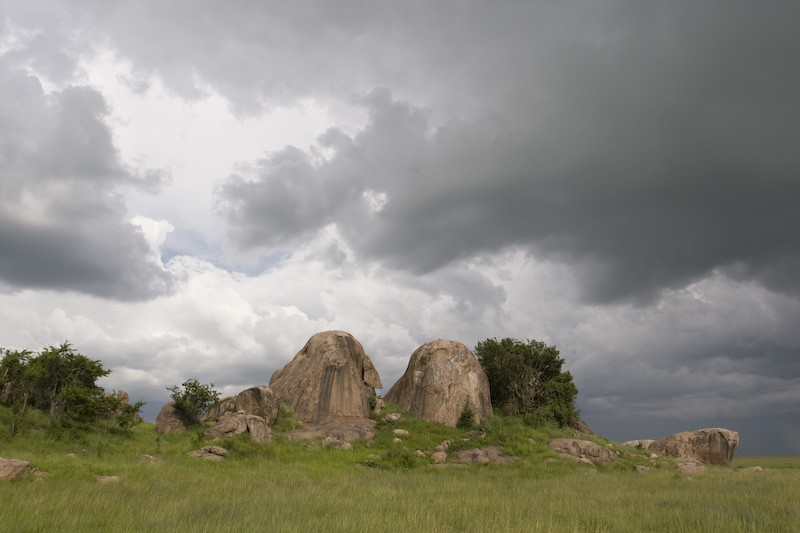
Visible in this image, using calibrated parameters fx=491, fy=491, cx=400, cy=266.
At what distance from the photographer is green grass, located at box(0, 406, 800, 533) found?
511 inches

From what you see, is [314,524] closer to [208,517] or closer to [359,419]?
[208,517]

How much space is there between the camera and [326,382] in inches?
1786

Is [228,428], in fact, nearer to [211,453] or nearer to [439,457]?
[211,453]

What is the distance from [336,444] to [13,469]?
20332 millimetres

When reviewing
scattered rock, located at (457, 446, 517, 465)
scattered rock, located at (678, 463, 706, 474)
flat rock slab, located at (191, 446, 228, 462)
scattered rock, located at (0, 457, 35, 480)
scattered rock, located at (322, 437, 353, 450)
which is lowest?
flat rock slab, located at (191, 446, 228, 462)

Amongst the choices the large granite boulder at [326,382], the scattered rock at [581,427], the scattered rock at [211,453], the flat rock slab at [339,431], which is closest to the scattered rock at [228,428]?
the scattered rock at [211,453]

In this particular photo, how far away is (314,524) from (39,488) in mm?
10845

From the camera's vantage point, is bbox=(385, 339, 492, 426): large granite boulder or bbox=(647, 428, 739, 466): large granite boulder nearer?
bbox=(385, 339, 492, 426): large granite boulder

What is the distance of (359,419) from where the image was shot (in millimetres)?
44188

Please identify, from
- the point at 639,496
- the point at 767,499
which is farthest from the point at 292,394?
the point at 767,499

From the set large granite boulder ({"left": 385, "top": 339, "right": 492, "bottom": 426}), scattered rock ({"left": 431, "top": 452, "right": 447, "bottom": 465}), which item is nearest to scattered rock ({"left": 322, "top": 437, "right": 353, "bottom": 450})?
scattered rock ({"left": 431, "top": 452, "right": 447, "bottom": 465})

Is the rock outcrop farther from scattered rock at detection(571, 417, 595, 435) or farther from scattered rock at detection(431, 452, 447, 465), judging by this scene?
scattered rock at detection(571, 417, 595, 435)

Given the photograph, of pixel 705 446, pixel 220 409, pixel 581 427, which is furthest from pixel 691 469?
pixel 220 409

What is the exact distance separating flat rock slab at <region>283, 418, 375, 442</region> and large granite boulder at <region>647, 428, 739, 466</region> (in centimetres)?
2975
